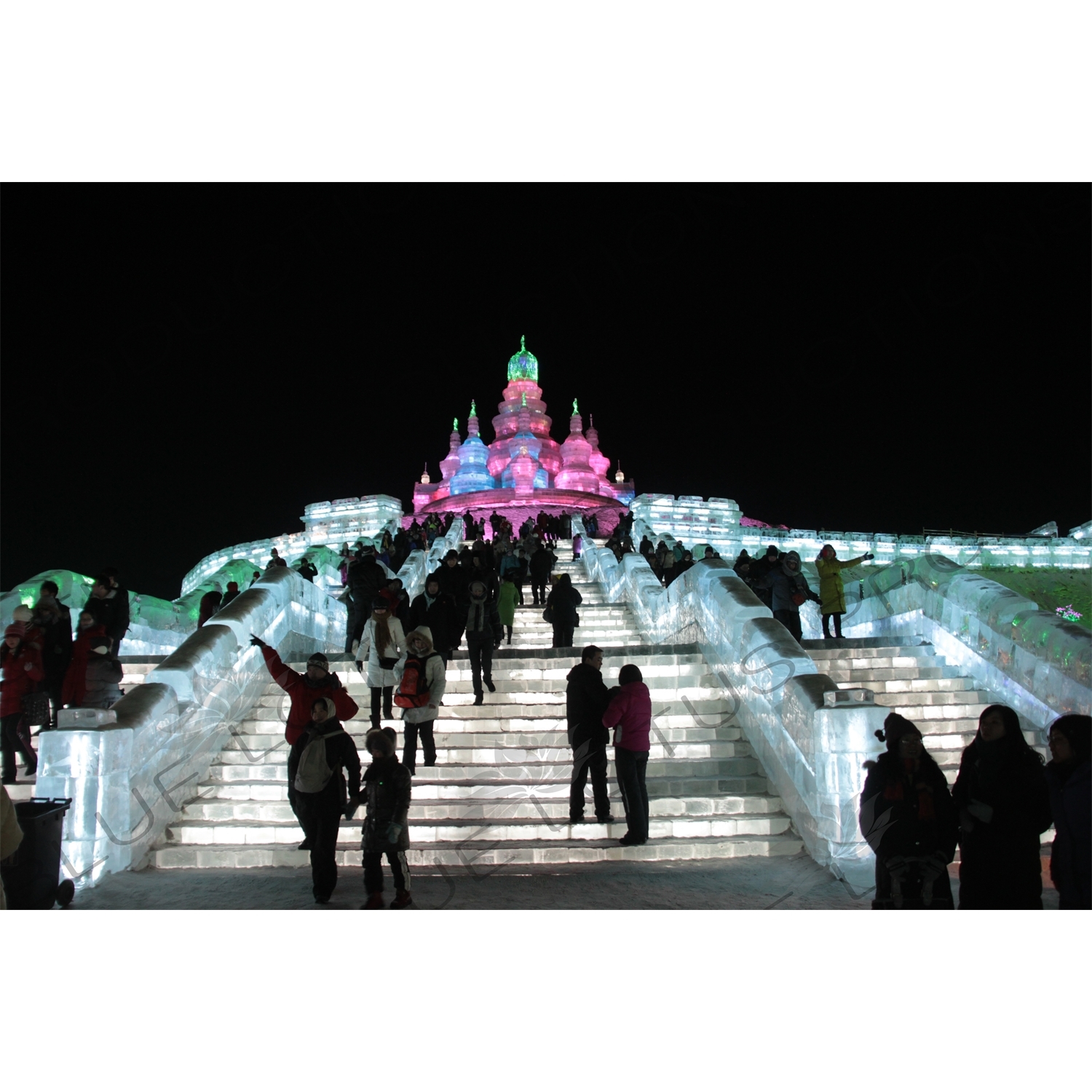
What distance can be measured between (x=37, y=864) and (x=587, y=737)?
360cm

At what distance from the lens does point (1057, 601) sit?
22047 mm

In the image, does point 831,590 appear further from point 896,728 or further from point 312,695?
point 312,695

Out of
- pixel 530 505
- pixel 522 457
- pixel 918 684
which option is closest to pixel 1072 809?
pixel 918 684

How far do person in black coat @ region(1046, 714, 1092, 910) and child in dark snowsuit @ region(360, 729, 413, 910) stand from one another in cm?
340

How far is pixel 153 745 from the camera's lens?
712cm

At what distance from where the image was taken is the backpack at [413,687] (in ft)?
24.4

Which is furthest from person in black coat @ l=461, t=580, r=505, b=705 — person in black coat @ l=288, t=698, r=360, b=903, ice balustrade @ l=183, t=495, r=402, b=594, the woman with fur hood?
ice balustrade @ l=183, t=495, r=402, b=594

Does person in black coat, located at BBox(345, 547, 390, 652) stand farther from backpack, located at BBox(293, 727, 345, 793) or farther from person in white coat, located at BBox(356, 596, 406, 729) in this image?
backpack, located at BBox(293, 727, 345, 793)

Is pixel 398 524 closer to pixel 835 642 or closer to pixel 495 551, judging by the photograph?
pixel 495 551

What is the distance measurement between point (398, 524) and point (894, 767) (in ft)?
129

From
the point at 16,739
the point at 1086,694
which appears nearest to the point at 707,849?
the point at 1086,694

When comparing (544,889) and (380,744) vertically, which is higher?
(380,744)

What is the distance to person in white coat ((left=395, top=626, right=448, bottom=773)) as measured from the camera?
24.4ft

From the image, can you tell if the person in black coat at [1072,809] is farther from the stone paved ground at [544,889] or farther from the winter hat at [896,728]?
the stone paved ground at [544,889]
